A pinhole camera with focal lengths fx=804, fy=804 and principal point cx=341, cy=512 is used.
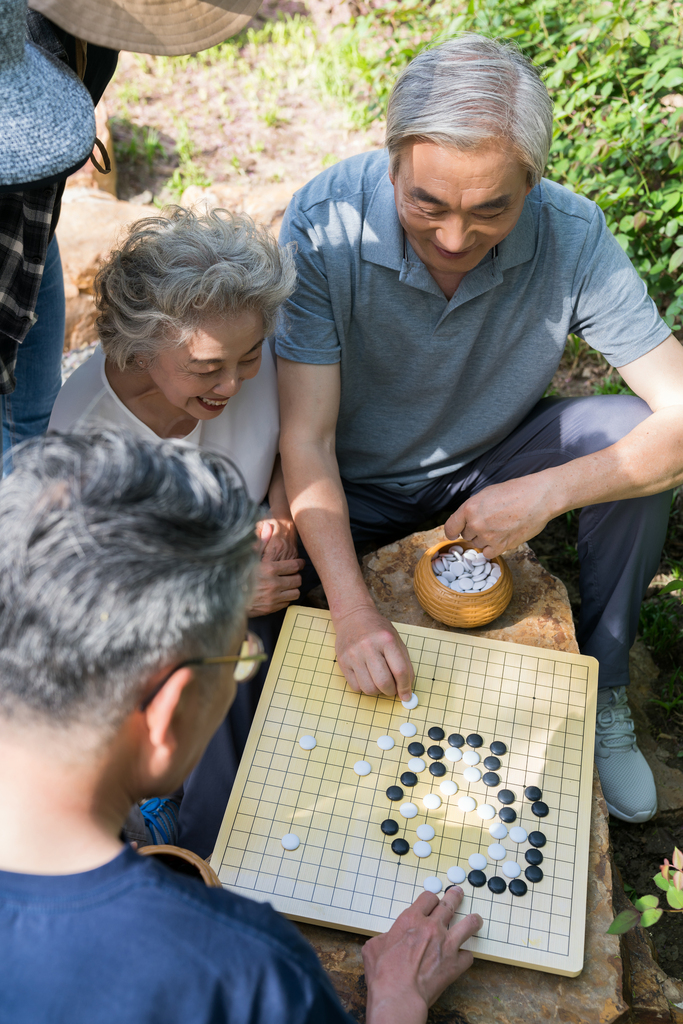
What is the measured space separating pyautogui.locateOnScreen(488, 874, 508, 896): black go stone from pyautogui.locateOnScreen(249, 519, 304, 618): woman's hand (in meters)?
0.85

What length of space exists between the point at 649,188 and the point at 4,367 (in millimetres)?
2699

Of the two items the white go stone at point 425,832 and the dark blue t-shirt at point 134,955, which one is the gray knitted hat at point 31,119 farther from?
the white go stone at point 425,832

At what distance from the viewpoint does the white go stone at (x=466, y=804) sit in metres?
1.64

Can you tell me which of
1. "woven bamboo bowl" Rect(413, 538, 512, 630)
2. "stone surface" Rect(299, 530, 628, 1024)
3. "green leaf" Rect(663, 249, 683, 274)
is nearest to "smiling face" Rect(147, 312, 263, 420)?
"woven bamboo bowl" Rect(413, 538, 512, 630)

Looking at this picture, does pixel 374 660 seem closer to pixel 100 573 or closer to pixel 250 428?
pixel 250 428

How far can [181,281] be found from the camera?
1.98 m

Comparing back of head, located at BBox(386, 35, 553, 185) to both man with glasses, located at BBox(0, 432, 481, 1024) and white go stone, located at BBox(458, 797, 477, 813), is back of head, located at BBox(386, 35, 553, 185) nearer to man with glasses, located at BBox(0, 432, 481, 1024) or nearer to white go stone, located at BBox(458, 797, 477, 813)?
man with glasses, located at BBox(0, 432, 481, 1024)

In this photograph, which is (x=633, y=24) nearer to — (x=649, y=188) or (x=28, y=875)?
(x=649, y=188)

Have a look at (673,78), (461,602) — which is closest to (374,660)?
(461,602)

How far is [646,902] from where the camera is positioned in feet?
4.32

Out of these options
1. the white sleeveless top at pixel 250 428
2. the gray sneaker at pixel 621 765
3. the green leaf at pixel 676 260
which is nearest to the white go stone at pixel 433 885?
the gray sneaker at pixel 621 765

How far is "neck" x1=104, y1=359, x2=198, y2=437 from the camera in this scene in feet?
7.25

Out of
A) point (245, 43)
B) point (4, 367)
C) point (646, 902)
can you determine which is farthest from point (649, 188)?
point (245, 43)

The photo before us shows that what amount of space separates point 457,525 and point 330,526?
1.11 ft
